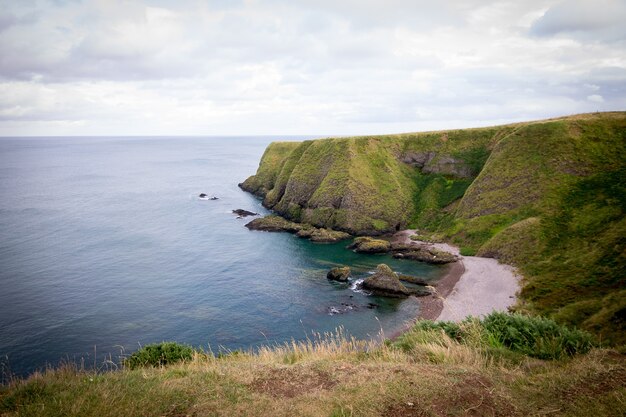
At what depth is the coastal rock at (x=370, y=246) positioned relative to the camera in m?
68.6

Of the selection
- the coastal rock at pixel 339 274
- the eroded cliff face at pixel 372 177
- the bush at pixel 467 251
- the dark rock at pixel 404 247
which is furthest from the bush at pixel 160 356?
the eroded cliff face at pixel 372 177

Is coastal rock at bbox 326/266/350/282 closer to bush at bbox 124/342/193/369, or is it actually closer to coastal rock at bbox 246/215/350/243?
coastal rock at bbox 246/215/350/243

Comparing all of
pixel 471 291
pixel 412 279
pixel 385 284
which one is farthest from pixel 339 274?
pixel 471 291

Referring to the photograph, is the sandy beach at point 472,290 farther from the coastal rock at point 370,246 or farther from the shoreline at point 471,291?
the coastal rock at point 370,246

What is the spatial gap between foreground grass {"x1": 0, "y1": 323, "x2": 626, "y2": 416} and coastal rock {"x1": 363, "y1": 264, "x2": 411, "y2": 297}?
127 feet

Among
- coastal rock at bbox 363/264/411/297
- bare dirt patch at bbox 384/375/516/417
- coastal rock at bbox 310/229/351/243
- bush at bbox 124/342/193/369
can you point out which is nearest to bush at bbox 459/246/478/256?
coastal rock at bbox 363/264/411/297

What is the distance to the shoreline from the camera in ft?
143

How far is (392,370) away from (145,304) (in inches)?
1775

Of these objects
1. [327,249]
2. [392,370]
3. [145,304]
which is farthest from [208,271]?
[392,370]

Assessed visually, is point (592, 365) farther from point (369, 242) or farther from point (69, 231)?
point (69, 231)

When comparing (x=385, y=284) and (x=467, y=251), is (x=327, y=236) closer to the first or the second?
(x=385, y=284)

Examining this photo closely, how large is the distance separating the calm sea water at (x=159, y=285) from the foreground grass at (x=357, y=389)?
20600 mm

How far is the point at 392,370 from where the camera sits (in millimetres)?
10938

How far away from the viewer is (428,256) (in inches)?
2491
